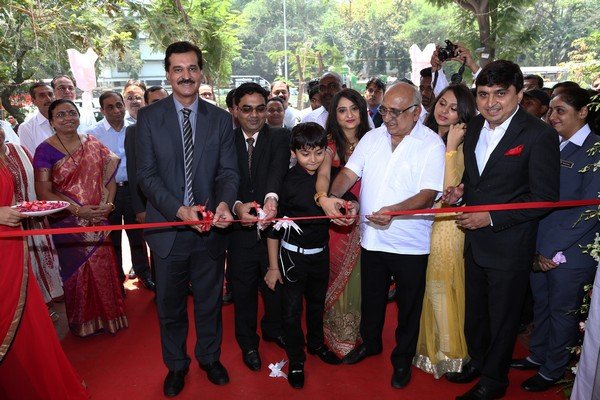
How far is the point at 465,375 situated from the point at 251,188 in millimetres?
1898

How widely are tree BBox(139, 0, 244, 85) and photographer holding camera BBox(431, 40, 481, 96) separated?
4.92 meters

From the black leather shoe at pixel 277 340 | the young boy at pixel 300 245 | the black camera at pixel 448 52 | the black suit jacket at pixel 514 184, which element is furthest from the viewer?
the black camera at pixel 448 52

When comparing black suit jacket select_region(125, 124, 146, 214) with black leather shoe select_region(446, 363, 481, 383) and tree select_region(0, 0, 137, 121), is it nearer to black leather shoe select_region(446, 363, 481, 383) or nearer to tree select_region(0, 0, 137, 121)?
black leather shoe select_region(446, 363, 481, 383)

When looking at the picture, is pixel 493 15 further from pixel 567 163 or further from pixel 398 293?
Answer: pixel 398 293

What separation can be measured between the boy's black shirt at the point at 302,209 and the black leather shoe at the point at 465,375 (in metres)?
1.23

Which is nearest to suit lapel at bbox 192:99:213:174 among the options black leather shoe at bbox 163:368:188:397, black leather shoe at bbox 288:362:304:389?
black leather shoe at bbox 163:368:188:397

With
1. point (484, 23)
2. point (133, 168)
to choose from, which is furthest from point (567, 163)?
point (484, 23)

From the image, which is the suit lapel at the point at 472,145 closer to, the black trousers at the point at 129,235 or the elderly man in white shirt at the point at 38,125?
the black trousers at the point at 129,235

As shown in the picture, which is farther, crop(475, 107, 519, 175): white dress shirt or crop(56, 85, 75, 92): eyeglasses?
crop(56, 85, 75, 92): eyeglasses

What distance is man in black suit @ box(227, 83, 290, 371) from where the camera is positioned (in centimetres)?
315

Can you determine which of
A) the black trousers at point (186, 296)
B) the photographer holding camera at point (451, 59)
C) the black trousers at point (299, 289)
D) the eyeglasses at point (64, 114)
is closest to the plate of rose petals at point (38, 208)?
the black trousers at point (186, 296)

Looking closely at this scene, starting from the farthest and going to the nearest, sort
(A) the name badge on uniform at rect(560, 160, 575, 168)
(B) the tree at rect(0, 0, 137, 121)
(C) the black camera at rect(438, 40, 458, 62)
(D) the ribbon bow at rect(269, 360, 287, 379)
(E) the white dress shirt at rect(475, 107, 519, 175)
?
(B) the tree at rect(0, 0, 137, 121)
(C) the black camera at rect(438, 40, 458, 62)
(D) the ribbon bow at rect(269, 360, 287, 379)
(A) the name badge on uniform at rect(560, 160, 575, 168)
(E) the white dress shirt at rect(475, 107, 519, 175)

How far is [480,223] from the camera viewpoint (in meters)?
2.63

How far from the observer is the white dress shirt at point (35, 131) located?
482 centimetres
